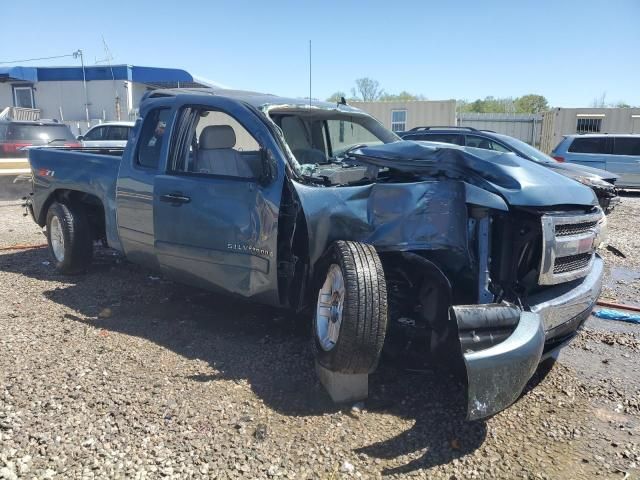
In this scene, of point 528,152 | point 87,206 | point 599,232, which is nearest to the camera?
point 599,232

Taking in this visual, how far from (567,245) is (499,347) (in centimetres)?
94

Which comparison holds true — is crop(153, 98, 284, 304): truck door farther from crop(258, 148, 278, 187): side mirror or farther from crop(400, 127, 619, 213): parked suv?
crop(400, 127, 619, 213): parked suv

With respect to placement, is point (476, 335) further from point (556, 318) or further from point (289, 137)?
point (289, 137)

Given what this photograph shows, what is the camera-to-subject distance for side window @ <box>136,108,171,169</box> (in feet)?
15.0

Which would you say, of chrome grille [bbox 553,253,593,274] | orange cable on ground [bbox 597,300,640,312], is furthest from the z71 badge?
orange cable on ground [bbox 597,300,640,312]

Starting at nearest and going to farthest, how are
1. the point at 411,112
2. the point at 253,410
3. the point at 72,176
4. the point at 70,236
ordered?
the point at 253,410 < the point at 72,176 < the point at 70,236 < the point at 411,112

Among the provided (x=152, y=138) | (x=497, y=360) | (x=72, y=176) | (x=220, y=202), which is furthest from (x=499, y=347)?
(x=72, y=176)

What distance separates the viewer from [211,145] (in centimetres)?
421

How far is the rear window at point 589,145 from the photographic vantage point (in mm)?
15000

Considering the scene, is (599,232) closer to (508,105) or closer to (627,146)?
(627,146)

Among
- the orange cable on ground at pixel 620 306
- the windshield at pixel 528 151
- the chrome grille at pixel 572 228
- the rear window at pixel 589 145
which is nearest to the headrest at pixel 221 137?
the chrome grille at pixel 572 228

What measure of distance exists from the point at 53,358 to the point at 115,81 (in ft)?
86.7

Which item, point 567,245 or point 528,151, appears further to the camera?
point 528,151

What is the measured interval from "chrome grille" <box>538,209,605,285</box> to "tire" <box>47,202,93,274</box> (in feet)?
15.2
